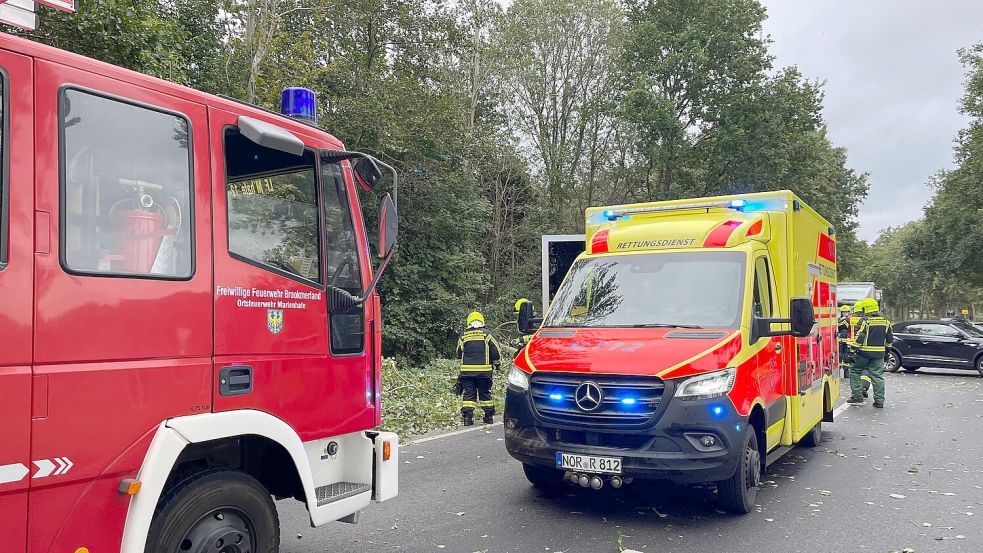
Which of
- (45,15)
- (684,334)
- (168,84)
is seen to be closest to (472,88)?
(45,15)

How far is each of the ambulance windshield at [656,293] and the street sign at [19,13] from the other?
4.55 meters

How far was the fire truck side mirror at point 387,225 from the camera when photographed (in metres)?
3.77

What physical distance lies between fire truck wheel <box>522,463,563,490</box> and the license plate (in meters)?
0.87

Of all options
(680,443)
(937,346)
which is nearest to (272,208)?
(680,443)

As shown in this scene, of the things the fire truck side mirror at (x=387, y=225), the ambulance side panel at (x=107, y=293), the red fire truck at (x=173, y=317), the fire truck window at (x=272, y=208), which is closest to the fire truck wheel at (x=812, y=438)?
the red fire truck at (x=173, y=317)

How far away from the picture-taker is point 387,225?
379 centimetres

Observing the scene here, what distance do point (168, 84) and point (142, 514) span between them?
1907 mm

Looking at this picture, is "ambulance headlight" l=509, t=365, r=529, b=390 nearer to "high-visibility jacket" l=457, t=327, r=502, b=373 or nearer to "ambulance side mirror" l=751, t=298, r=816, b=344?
"ambulance side mirror" l=751, t=298, r=816, b=344

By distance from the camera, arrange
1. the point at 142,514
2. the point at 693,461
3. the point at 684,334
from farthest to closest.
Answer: the point at 684,334 < the point at 693,461 < the point at 142,514

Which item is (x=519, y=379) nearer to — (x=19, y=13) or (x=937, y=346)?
(x=19, y=13)

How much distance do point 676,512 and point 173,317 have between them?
433 centimetres

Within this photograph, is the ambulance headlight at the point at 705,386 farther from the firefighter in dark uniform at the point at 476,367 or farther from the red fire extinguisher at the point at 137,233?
the firefighter in dark uniform at the point at 476,367

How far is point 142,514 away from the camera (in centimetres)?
282

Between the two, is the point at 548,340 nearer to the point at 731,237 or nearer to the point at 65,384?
the point at 731,237
